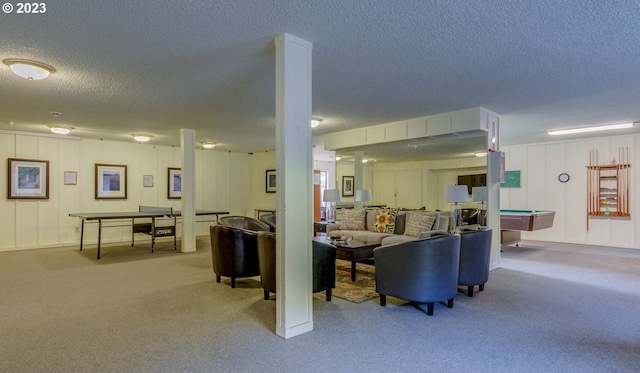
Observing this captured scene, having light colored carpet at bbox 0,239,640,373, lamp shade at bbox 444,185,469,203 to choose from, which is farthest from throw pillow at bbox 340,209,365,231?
light colored carpet at bbox 0,239,640,373

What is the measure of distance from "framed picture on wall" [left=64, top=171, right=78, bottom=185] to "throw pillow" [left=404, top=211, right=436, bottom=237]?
7304 mm

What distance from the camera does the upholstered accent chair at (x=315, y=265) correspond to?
3.71 metres

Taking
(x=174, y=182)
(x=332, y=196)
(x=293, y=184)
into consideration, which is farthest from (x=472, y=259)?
(x=174, y=182)

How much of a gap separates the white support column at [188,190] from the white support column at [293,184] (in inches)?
187

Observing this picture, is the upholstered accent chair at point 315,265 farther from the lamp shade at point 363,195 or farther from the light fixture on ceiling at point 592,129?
the light fixture on ceiling at point 592,129

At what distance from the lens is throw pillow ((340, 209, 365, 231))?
21.3ft

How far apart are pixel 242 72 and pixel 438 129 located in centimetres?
335

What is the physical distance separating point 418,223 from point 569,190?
5.15 m

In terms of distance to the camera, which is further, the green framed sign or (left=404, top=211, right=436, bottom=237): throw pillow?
the green framed sign

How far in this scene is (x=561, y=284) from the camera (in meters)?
4.69

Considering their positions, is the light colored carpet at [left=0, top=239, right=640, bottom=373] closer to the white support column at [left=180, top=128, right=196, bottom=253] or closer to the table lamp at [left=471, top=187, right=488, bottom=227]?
the table lamp at [left=471, top=187, right=488, bottom=227]

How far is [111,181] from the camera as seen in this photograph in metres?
8.52

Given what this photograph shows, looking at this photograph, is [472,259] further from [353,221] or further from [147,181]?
[147,181]

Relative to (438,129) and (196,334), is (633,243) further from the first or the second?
(196,334)
